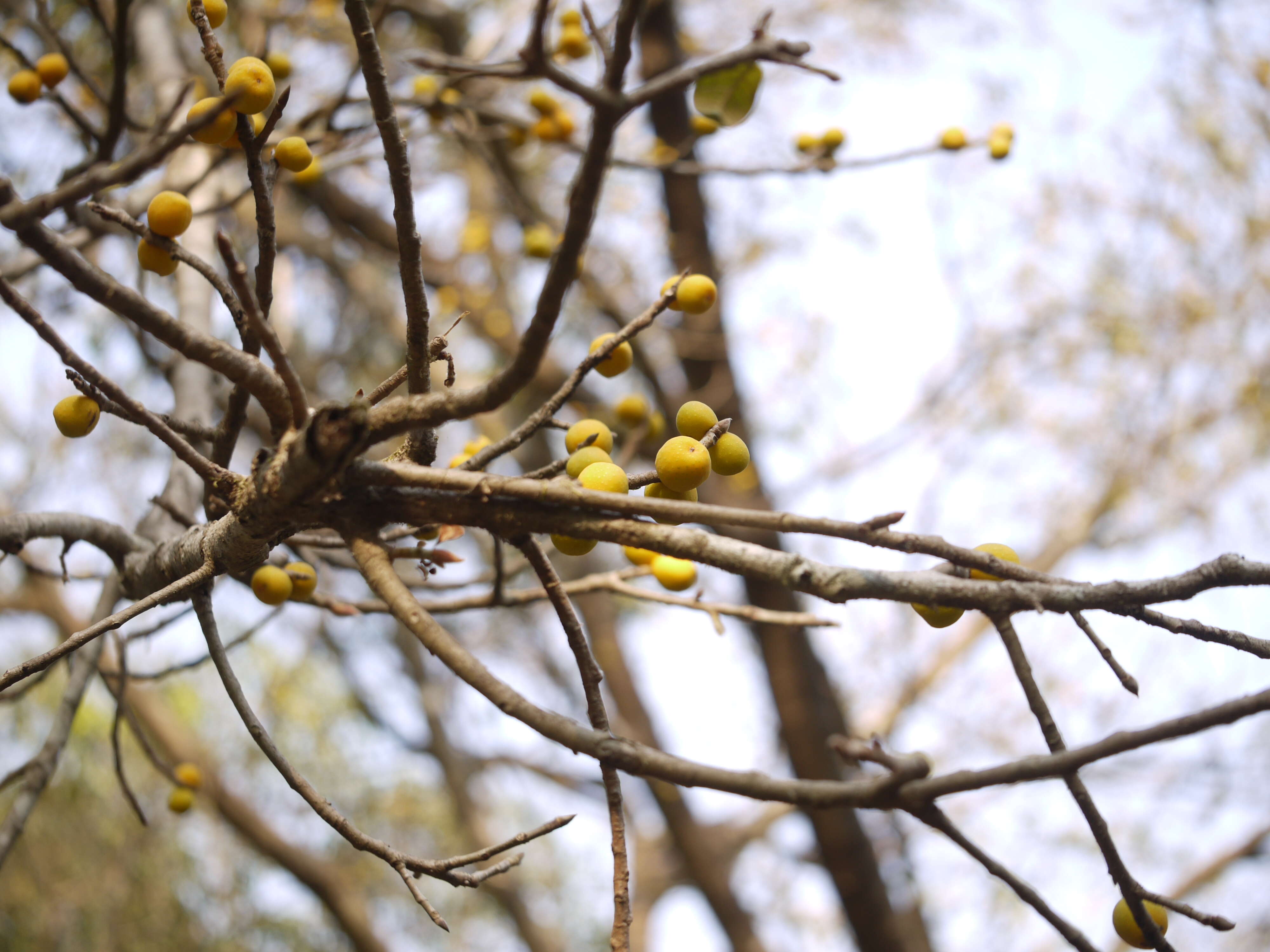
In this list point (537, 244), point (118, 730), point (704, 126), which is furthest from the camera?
point (537, 244)

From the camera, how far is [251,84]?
94 centimetres

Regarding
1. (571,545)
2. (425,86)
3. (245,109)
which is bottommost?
(571,545)

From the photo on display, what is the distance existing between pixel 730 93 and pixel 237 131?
2.29 ft

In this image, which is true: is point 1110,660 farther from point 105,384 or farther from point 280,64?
point 280,64

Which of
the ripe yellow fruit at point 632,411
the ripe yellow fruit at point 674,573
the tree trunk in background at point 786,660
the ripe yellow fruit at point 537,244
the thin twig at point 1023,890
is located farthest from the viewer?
the tree trunk in background at point 786,660

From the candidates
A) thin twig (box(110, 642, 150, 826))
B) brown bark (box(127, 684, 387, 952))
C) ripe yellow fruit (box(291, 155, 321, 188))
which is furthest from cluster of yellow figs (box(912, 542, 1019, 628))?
brown bark (box(127, 684, 387, 952))

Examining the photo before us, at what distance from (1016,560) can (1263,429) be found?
6114mm

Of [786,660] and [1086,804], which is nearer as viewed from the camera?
[1086,804]

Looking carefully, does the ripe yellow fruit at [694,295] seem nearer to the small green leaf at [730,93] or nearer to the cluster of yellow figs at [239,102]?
the small green leaf at [730,93]

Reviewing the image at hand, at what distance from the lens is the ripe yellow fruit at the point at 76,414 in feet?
3.57

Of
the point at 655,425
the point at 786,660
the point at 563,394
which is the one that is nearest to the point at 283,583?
the point at 563,394

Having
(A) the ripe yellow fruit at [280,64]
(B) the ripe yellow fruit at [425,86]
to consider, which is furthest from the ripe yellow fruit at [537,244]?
(A) the ripe yellow fruit at [280,64]

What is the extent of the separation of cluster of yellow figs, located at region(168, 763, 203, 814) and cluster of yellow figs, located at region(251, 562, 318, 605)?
2.80ft

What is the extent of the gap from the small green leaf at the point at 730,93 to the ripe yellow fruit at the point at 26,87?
4.98ft
